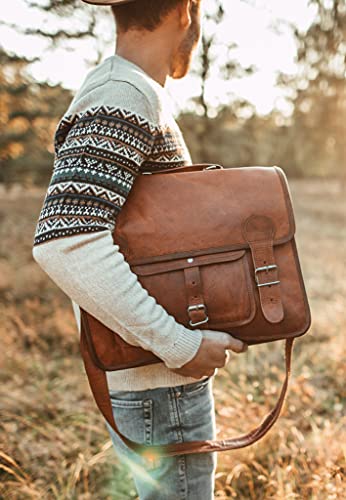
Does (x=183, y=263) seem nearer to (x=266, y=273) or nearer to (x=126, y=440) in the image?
(x=266, y=273)

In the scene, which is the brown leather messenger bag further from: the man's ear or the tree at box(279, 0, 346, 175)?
the tree at box(279, 0, 346, 175)

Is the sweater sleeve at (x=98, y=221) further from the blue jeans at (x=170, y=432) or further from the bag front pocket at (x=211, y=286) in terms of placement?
the blue jeans at (x=170, y=432)

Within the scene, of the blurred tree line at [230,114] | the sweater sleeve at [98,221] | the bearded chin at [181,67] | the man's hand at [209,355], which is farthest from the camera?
the blurred tree line at [230,114]

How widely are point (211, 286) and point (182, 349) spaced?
0.60 ft

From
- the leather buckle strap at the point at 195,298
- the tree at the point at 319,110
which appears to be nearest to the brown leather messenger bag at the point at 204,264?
the leather buckle strap at the point at 195,298

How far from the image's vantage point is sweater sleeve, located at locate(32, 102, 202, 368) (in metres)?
1.10

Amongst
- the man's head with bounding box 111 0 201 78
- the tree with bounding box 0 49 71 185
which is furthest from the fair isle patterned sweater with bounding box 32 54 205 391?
the tree with bounding box 0 49 71 185

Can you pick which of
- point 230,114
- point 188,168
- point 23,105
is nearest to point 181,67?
point 188,168

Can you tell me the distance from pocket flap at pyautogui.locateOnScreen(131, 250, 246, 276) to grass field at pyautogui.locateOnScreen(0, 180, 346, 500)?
1044mm

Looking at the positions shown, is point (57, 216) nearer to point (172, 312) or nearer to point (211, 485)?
point (172, 312)

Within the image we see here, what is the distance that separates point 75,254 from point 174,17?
635 mm

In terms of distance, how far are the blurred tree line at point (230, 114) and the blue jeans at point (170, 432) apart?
3558mm

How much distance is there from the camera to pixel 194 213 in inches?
51.7

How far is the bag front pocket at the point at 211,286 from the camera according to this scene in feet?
4.19
